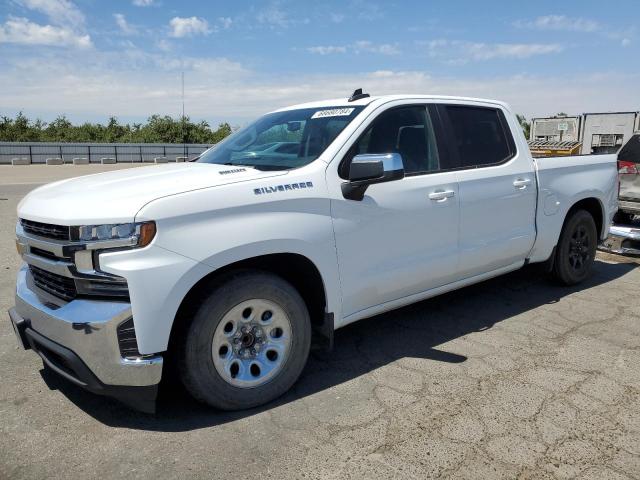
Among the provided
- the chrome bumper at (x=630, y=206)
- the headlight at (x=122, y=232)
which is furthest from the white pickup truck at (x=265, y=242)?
the chrome bumper at (x=630, y=206)

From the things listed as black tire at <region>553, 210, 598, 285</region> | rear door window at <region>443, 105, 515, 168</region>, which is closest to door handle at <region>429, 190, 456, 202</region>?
rear door window at <region>443, 105, 515, 168</region>

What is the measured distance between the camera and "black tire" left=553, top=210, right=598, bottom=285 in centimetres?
518

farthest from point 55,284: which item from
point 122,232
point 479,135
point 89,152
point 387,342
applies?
point 89,152

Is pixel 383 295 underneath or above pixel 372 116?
underneath

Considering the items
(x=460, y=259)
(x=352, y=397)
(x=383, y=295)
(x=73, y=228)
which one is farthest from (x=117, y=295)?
(x=460, y=259)

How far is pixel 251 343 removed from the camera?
3053 millimetres

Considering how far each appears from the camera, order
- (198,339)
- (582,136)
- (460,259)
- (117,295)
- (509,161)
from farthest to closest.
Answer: (582,136) → (509,161) → (460,259) → (198,339) → (117,295)

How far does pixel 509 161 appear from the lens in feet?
14.7

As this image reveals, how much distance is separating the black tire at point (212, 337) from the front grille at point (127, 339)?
0.26 meters

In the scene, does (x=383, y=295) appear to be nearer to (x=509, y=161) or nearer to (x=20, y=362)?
(x=509, y=161)

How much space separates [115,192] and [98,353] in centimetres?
84

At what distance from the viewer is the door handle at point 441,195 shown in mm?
3760

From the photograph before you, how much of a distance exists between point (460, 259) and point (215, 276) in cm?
198

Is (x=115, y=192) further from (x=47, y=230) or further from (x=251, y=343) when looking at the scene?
(x=251, y=343)
